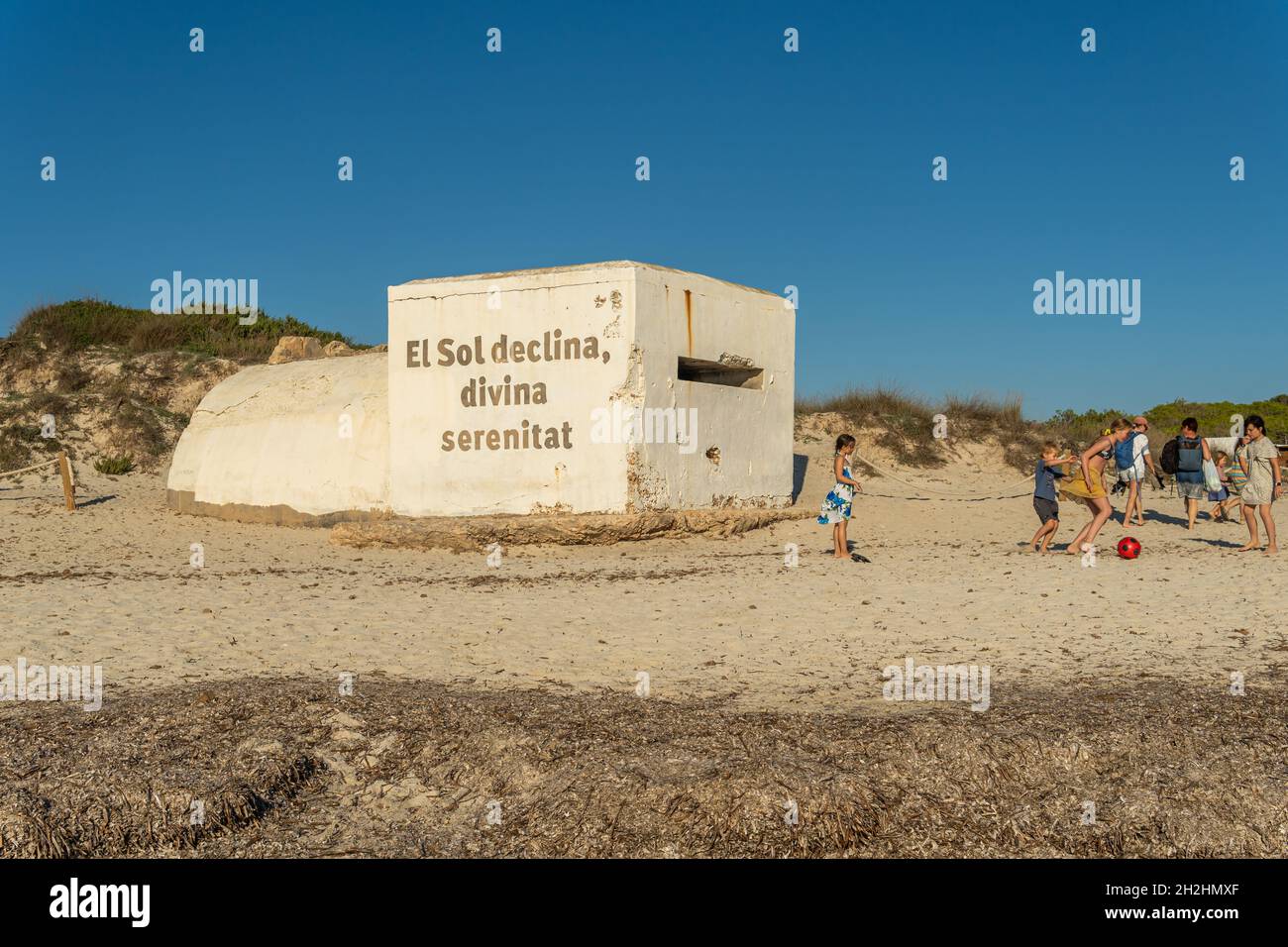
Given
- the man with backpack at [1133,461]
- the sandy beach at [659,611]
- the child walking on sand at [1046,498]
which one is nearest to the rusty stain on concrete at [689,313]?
the sandy beach at [659,611]

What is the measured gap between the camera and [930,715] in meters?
5.65

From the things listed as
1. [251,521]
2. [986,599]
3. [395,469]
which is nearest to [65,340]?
[251,521]

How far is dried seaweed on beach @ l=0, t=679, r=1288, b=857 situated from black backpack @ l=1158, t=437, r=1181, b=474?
10.5 metres

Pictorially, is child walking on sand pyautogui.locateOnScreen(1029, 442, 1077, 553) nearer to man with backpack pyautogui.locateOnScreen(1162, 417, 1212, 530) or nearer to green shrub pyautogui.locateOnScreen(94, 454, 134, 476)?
man with backpack pyautogui.locateOnScreen(1162, 417, 1212, 530)

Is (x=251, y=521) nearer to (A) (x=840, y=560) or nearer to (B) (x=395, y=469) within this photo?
(B) (x=395, y=469)

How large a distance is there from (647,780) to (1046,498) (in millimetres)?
9959

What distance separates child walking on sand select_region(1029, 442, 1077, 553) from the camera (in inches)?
521

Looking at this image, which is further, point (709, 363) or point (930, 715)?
A: point (709, 363)

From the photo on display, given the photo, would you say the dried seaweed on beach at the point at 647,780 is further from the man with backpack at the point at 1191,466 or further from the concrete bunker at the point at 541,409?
the man with backpack at the point at 1191,466

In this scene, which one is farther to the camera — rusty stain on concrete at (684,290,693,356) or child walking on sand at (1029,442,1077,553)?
rusty stain on concrete at (684,290,693,356)

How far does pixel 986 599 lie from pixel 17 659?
7663 millimetres

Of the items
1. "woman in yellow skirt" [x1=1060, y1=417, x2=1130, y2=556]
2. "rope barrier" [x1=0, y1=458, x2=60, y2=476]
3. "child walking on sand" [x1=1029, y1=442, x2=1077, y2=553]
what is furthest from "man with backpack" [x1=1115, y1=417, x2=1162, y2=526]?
"rope barrier" [x1=0, y1=458, x2=60, y2=476]

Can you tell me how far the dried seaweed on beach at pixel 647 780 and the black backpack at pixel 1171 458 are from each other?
10.5 meters

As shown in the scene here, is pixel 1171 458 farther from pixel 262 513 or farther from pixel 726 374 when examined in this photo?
pixel 262 513
